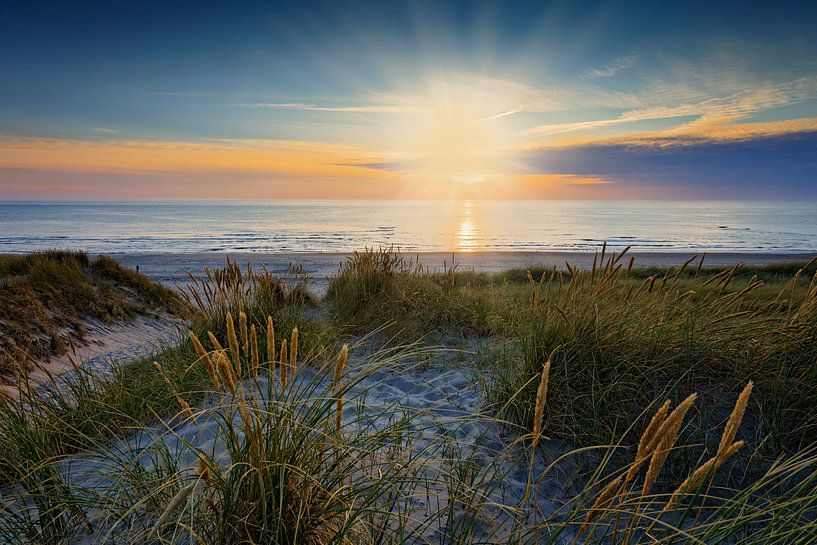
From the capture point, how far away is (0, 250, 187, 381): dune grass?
6.00 meters

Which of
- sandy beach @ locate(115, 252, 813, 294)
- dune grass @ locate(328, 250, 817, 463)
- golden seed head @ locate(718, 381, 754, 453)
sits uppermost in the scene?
golden seed head @ locate(718, 381, 754, 453)

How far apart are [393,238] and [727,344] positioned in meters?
34.4

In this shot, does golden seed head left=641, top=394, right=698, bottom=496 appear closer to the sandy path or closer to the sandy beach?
the sandy path

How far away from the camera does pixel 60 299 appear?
7.54m

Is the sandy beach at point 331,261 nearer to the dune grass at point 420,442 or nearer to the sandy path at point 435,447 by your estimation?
the sandy path at point 435,447

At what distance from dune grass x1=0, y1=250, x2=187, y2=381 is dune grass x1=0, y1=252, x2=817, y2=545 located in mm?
2292

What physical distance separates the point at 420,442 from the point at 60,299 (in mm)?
6935

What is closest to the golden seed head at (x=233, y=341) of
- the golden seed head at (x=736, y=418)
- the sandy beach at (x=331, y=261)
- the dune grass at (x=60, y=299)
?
the golden seed head at (x=736, y=418)

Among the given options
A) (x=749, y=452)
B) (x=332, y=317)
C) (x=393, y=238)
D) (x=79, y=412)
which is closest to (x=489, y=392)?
(x=749, y=452)

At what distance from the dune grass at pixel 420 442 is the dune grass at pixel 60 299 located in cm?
229

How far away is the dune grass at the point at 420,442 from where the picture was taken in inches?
72.6

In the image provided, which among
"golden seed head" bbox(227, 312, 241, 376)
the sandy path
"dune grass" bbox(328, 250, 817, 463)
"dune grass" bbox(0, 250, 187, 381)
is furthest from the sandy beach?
"golden seed head" bbox(227, 312, 241, 376)

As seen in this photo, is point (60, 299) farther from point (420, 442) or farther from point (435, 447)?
point (435, 447)

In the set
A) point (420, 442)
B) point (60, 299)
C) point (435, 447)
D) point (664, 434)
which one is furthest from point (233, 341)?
point (60, 299)
